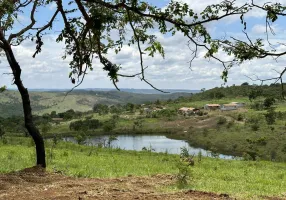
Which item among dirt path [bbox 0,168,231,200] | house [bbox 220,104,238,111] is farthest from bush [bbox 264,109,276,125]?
dirt path [bbox 0,168,231,200]

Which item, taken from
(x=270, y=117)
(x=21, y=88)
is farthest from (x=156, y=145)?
(x=21, y=88)

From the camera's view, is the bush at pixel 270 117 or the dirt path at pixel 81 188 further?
the bush at pixel 270 117

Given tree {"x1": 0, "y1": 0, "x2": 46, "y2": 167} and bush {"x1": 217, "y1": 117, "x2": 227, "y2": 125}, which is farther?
bush {"x1": 217, "y1": 117, "x2": 227, "y2": 125}

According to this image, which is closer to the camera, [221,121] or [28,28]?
[28,28]

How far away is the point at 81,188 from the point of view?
7.71 metres

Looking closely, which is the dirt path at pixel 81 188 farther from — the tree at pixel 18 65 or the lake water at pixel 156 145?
the lake water at pixel 156 145

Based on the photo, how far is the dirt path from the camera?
7.04m

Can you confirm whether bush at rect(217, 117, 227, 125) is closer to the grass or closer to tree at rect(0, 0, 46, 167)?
the grass

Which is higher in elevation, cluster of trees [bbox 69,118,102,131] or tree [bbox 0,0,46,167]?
tree [bbox 0,0,46,167]

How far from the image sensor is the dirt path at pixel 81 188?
7.04 m

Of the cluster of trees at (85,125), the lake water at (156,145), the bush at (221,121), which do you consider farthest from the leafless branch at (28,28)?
the cluster of trees at (85,125)

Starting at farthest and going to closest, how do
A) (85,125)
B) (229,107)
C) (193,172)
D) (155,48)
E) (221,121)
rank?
1. (229,107)
2. (85,125)
3. (221,121)
4. (193,172)
5. (155,48)

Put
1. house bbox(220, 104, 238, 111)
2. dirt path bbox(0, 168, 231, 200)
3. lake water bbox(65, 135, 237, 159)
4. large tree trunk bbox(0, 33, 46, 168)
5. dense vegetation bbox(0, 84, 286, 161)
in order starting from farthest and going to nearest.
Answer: house bbox(220, 104, 238, 111)
dense vegetation bbox(0, 84, 286, 161)
lake water bbox(65, 135, 237, 159)
large tree trunk bbox(0, 33, 46, 168)
dirt path bbox(0, 168, 231, 200)

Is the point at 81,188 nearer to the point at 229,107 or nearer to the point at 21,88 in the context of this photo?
the point at 21,88
